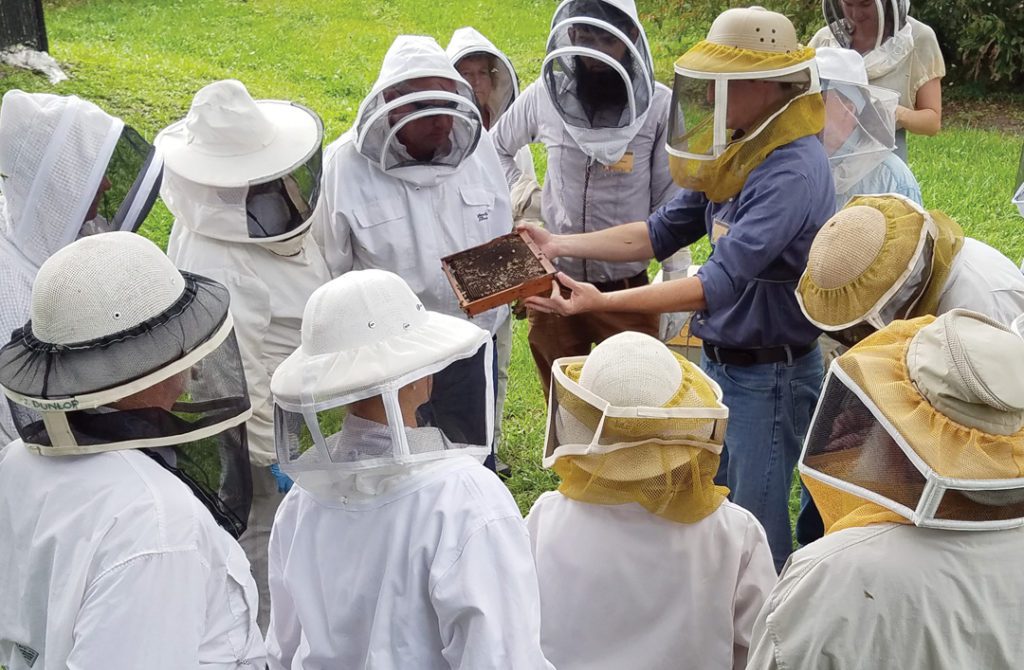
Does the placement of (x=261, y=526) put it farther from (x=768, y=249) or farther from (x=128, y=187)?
(x=768, y=249)

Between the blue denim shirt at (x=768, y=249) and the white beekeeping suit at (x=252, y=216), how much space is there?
158cm

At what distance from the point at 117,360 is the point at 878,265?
2.10m

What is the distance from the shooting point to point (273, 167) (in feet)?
11.7

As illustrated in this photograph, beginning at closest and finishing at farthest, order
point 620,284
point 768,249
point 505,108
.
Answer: point 768,249 → point 620,284 → point 505,108

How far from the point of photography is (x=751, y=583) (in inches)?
100

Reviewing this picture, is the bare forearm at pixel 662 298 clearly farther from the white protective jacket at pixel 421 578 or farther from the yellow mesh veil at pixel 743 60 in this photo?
the white protective jacket at pixel 421 578

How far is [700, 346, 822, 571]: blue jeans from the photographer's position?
11.7 feet

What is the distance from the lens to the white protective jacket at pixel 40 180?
3.11m

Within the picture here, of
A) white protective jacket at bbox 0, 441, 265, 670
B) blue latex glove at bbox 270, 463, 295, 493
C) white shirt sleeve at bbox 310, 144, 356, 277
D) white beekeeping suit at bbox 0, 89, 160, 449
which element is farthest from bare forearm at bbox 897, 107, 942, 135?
white protective jacket at bbox 0, 441, 265, 670

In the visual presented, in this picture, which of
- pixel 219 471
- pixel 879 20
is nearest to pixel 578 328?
pixel 879 20

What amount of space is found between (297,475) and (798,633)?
1193mm

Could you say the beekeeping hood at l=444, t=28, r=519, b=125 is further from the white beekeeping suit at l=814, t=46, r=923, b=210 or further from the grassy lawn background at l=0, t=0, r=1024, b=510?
the grassy lawn background at l=0, t=0, r=1024, b=510

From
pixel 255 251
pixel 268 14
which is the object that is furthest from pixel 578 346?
pixel 268 14

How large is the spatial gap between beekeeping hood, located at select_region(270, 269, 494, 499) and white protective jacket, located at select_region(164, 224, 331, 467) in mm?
1365
